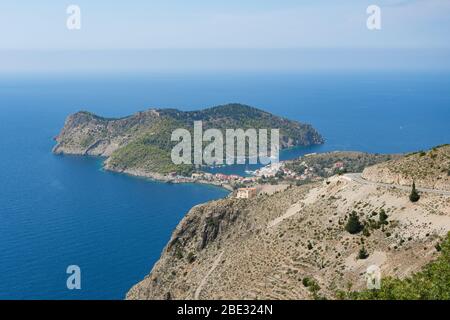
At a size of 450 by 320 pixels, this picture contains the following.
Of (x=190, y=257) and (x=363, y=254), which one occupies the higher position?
(x=363, y=254)

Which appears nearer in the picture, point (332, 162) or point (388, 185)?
point (388, 185)

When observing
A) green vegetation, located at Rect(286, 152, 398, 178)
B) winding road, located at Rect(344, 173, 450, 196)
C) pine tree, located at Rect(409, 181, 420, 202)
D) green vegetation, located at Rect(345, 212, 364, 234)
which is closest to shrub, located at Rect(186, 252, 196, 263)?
winding road, located at Rect(344, 173, 450, 196)

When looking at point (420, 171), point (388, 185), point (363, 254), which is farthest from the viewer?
point (388, 185)

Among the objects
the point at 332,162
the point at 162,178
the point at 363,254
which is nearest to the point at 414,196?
the point at 363,254

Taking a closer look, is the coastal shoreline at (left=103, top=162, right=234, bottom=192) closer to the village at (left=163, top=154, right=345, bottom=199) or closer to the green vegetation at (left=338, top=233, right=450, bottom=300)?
the village at (left=163, top=154, right=345, bottom=199)

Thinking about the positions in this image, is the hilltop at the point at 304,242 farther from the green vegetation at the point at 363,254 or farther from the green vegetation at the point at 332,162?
the green vegetation at the point at 332,162

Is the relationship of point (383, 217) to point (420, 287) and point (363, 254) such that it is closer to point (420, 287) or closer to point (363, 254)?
point (363, 254)

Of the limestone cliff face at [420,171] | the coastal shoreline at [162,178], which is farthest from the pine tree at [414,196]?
the coastal shoreline at [162,178]

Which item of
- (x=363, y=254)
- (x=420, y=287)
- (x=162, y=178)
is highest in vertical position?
(x=420, y=287)
